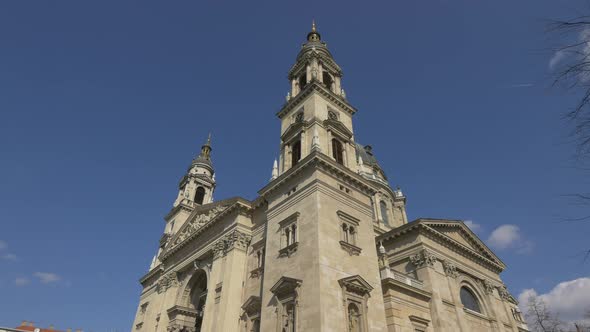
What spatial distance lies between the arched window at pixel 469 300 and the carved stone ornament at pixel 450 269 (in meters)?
2.03

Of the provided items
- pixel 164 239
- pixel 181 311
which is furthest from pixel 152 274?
pixel 181 311

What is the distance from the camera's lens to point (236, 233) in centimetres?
2839

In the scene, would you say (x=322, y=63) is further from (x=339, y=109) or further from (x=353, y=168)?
(x=353, y=168)

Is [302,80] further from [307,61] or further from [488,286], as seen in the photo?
[488,286]

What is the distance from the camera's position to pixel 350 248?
23156 mm

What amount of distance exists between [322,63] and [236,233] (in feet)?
60.0

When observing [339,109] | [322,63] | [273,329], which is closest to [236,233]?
[273,329]

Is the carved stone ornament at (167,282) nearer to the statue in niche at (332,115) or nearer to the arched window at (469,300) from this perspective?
the statue in niche at (332,115)

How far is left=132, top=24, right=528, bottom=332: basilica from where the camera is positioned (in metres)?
21.3

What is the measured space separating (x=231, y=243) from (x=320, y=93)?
47.7 feet

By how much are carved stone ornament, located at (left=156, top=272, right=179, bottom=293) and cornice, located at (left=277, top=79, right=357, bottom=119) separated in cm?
1842

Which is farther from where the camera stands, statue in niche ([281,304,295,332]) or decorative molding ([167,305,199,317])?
decorative molding ([167,305,199,317])

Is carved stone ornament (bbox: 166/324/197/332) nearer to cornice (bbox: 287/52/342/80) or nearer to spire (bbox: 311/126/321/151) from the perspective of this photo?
spire (bbox: 311/126/321/151)

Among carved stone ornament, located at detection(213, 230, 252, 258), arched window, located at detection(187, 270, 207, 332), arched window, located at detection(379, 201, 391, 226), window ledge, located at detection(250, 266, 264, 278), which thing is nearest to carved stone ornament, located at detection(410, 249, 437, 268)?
window ledge, located at detection(250, 266, 264, 278)
